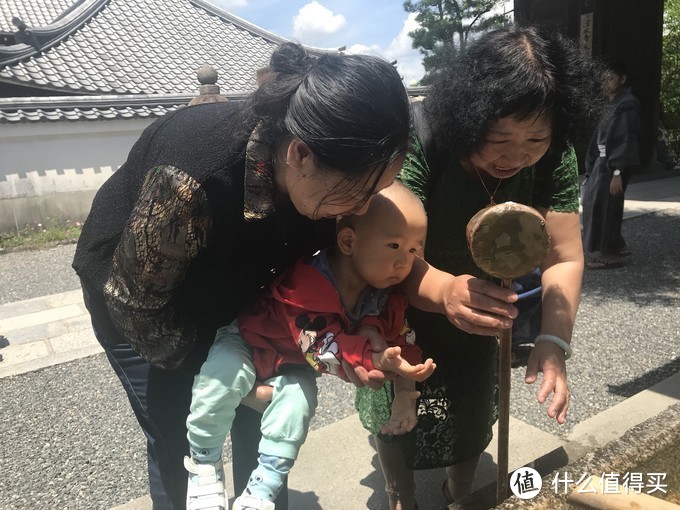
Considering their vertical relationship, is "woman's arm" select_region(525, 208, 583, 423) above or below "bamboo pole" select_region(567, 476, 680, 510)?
above

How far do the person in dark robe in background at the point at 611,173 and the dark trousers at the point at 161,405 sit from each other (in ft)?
15.8

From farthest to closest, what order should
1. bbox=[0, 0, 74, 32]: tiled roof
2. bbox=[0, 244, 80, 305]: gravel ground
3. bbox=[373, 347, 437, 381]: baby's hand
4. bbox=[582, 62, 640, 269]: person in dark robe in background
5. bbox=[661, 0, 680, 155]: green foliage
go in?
bbox=[0, 0, 74, 32]: tiled roof, bbox=[661, 0, 680, 155]: green foliage, bbox=[0, 244, 80, 305]: gravel ground, bbox=[582, 62, 640, 269]: person in dark robe in background, bbox=[373, 347, 437, 381]: baby's hand

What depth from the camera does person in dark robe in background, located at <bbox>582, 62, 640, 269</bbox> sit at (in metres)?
5.58

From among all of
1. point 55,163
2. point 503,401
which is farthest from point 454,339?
point 55,163

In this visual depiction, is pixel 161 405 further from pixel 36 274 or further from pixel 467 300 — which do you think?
pixel 36 274

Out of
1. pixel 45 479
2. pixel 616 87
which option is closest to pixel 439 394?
pixel 45 479

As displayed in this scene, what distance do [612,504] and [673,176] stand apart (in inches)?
486

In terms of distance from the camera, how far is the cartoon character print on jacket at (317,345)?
4.64 ft

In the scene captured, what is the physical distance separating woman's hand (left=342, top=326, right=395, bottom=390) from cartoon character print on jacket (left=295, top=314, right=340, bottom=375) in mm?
35

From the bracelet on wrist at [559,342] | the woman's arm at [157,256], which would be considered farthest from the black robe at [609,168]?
the woman's arm at [157,256]

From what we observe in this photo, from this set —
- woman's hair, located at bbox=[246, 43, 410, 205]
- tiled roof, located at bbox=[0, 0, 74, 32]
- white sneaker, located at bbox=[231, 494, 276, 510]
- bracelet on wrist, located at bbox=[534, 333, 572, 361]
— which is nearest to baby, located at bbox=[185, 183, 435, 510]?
white sneaker, located at bbox=[231, 494, 276, 510]

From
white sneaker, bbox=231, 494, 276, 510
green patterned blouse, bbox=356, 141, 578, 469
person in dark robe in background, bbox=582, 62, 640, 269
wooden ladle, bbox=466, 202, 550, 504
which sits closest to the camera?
wooden ladle, bbox=466, 202, 550, 504

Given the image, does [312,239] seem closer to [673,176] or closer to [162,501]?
[162,501]

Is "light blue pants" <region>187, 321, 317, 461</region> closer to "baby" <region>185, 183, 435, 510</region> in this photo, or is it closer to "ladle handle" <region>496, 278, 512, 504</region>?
Result: "baby" <region>185, 183, 435, 510</region>
